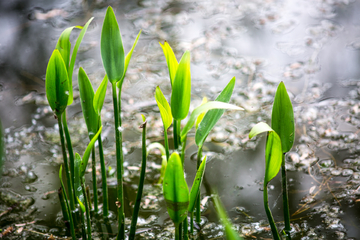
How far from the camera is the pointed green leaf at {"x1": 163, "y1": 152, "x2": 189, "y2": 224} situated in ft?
2.15

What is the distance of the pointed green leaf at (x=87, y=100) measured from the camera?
2.89 ft

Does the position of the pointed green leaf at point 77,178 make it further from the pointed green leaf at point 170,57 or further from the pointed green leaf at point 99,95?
the pointed green leaf at point 170,57

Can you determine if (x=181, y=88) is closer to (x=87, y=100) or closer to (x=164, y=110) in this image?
(x=164, y=110)

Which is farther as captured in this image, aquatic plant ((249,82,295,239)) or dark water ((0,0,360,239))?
dark water ((0,0,360,239))


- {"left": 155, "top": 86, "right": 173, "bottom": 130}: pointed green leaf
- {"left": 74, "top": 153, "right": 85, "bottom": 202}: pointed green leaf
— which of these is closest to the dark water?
{"left": 74, "top": 153, "right": 85, "bottom": 202}: pointed green leaf

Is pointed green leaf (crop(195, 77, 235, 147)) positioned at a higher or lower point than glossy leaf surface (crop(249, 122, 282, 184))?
higher

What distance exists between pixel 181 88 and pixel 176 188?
23 cm

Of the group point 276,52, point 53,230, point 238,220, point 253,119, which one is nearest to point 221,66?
point 276,52

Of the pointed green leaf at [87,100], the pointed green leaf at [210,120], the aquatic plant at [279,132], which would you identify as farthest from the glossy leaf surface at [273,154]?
the pointed green leaf at [87,100]

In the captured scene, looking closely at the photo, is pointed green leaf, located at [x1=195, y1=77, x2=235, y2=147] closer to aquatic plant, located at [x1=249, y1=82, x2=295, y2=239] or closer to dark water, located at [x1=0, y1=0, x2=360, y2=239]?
aquatic plant, located at [x1=249, y1=82, x2=295, y2=239]

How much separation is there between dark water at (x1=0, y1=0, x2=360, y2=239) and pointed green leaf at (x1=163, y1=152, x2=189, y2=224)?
46 centimetres

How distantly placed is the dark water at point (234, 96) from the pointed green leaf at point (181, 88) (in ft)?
1.94

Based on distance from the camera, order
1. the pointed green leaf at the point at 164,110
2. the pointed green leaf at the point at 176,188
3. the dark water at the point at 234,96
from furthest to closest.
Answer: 1. the dark water at the point at 234,96
2. the pointed green leaf at the point at 164,110
3. the pointed green leaf at the point at 176,188

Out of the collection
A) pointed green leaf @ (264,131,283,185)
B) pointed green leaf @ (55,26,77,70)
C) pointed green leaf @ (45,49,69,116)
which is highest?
pointed green leaf @ (55,26,77,70)
